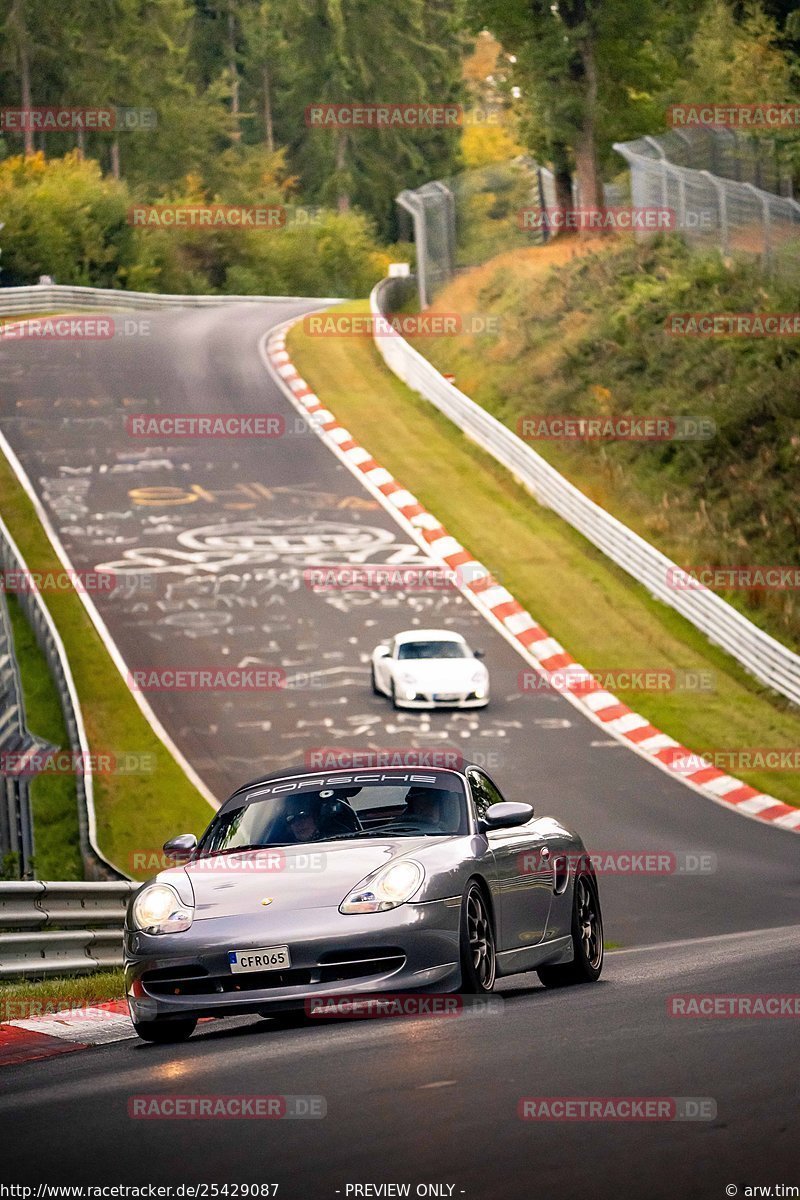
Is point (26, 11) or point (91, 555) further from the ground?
point (26, 11)

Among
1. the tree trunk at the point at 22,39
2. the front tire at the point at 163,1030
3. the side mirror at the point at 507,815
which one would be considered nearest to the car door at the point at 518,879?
the side mirror at the point at 507,815

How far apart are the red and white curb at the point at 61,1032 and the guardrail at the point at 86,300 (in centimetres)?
4363

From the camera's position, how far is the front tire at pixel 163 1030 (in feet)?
29.4

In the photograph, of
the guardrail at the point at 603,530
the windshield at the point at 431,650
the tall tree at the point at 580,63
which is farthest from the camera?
the tall tree at the point at 580,63

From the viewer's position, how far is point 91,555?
3089 cm

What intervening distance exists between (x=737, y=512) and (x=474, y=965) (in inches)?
929

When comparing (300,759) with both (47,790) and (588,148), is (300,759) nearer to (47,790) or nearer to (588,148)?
(47,790)

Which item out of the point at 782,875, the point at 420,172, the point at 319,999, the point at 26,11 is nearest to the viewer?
the point at 319,999

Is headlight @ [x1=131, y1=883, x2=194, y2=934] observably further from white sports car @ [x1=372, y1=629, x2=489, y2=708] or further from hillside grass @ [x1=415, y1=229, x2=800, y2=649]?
hillside grass @ [x1=415, y1=229, x2=800, y2=649]

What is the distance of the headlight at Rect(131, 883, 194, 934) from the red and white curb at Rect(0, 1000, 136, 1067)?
0.67m

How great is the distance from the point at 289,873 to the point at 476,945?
0.98m

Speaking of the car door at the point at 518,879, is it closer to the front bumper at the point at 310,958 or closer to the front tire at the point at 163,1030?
the front bumper at the point at 310,958

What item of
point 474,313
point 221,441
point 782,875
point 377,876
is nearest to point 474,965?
point 377,876

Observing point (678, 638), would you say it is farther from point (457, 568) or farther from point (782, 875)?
point (782, 875)
